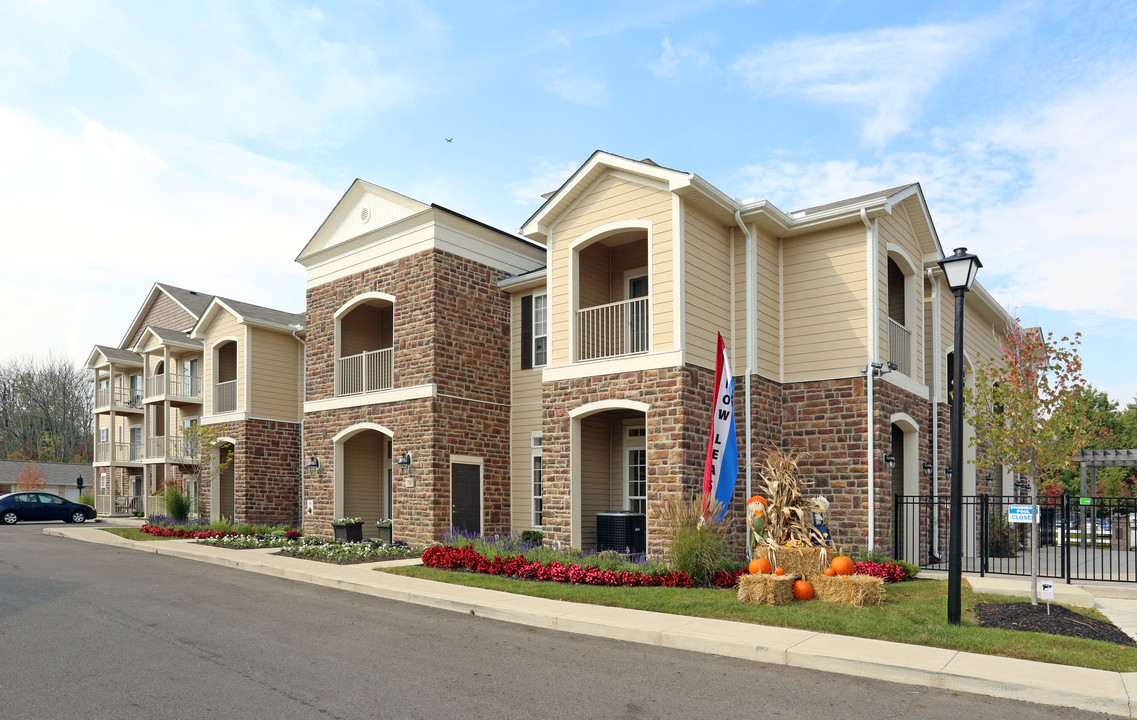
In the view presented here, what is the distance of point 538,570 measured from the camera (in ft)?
44.0

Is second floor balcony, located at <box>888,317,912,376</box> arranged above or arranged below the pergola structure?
above

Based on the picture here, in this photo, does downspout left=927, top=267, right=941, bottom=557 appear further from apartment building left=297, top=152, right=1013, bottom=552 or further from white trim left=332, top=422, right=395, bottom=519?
white trim left=332, top=422, right=395, bottom=519

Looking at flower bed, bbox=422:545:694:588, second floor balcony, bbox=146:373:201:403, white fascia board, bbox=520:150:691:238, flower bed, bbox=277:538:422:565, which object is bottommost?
flower bed, bbox=277:538:422:565

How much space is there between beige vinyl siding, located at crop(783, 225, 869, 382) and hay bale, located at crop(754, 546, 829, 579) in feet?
14.5

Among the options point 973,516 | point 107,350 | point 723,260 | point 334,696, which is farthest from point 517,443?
point 107,350

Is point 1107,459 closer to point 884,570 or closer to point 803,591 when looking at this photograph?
point 884,570

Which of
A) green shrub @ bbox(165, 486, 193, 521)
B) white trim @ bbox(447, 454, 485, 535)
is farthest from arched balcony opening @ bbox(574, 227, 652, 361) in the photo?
green shrub @ bbox(165, 486, 193, 521)

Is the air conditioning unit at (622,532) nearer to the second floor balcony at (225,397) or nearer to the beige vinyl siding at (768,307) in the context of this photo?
the beige vinyl siding at (768,307)

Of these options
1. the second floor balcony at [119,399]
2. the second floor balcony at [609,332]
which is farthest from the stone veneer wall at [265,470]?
the second floor balcony at [609,332]

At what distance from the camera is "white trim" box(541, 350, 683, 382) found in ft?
45.2

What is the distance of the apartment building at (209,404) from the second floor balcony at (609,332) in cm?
1262

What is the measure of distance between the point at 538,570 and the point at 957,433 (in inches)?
273

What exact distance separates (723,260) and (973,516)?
8.96m

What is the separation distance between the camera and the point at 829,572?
11.1 metres
